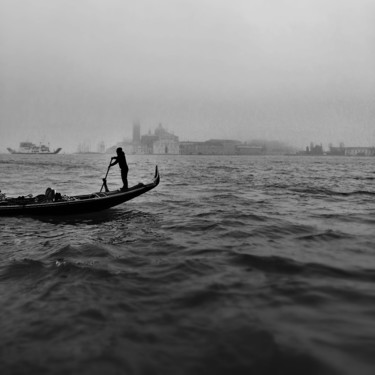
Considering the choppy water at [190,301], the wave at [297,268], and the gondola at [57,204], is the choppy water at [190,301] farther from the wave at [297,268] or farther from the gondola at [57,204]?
the gondola at [57,204]

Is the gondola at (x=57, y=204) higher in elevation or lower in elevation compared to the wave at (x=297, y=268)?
higher

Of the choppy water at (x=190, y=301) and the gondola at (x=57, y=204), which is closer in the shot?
the choppy water at (x=190, y=301)

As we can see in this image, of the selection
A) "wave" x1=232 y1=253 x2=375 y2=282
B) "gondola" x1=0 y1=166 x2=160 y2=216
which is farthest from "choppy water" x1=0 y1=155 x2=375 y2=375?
"gondola" x1=0 y1=166 x2=160 y2=216

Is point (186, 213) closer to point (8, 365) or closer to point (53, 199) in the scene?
point (53, 199)

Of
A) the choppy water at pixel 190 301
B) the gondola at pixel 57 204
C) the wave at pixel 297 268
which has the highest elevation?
the gondola at pixel 57 204

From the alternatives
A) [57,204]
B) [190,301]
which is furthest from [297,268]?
[57,204]

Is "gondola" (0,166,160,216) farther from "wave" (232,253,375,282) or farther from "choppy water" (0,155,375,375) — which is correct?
"wave" (232,253,375,282)

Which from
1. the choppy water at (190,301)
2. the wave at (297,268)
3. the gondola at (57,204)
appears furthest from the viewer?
the gondola at (57,204)

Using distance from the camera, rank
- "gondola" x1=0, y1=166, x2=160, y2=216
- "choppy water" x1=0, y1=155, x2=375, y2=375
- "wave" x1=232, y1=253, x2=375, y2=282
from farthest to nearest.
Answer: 1. "gondola" x1=0, y1=166, x2=160, y2=216
2. "wave" x1=232, y1=253, x2=375, y2=282
3. "choppy water" x1=0, y1=155, x2=375, y2=375

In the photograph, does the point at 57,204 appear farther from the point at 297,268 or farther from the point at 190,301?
the point at 297,268

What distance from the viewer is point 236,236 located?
29.6 feet

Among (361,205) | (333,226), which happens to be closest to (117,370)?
(333,226)

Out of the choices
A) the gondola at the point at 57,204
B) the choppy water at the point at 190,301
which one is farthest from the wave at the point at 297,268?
the gondola at the point at 57,204

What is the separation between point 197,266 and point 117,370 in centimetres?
325
